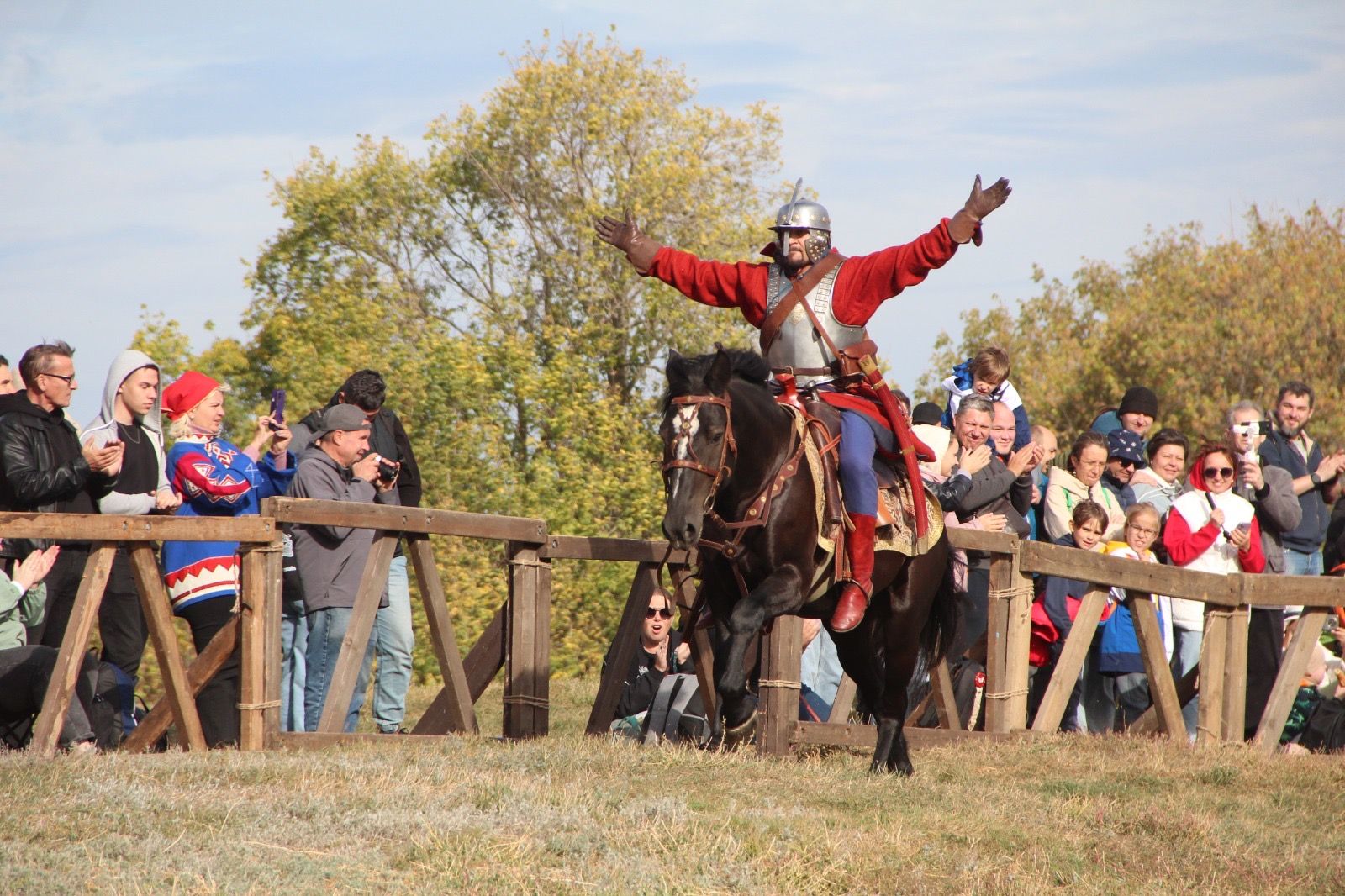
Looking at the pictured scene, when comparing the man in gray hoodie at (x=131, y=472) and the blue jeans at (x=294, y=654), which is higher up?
the man in gray hoodie at (x=131, y=472)

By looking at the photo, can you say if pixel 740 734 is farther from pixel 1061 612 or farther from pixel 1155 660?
pixel 1061 612

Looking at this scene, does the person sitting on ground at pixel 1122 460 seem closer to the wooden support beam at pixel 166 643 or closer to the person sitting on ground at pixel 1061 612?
Answer: the person sitting on ground at pixel 1061 612

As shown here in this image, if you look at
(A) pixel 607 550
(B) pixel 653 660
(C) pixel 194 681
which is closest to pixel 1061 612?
(B) pixel 653 660

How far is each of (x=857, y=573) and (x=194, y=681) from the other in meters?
3.48

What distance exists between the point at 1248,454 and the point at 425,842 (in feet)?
25.5

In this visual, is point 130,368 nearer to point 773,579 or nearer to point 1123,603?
point 773,579

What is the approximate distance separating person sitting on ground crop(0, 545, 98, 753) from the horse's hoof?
313cm

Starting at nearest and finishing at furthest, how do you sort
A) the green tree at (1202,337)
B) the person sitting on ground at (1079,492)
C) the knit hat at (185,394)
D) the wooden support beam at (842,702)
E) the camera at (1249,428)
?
the knit hat at (185,394) → the wooden support beam at (842,702) → the person sitting on ground at (1079,492) → the camera at (1249,428) → the green tree at (1202,337)

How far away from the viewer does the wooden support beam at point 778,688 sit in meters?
9.30

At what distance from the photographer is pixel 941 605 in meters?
9.51

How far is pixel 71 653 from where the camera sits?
25.0ft

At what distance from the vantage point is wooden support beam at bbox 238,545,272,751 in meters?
8.09

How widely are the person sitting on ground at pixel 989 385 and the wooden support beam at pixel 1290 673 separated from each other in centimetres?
204

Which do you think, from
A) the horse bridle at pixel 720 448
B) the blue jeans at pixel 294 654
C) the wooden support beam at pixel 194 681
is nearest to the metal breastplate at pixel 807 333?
the horse bridle at pixel 720 448
